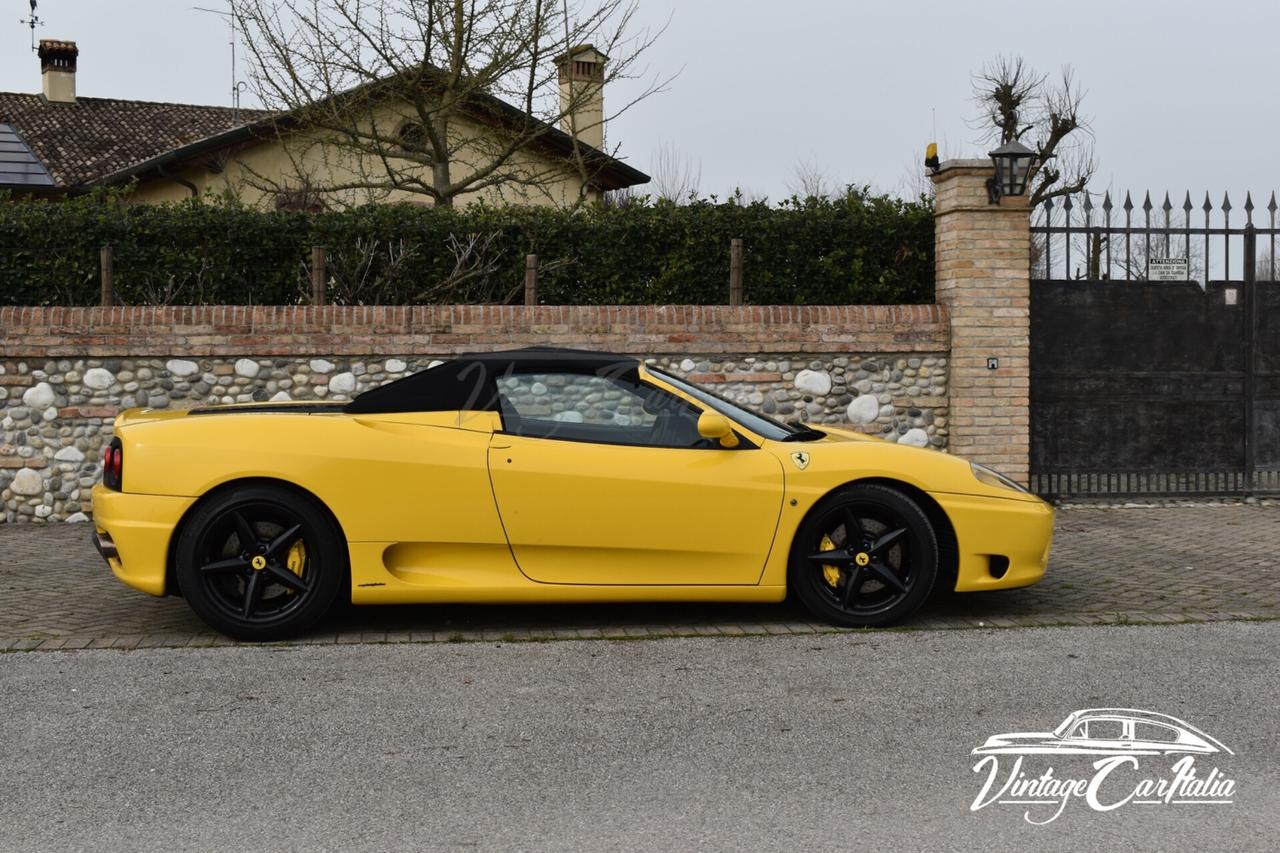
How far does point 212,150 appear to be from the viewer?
85.7 ft

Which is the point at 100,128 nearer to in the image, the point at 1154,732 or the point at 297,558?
the point at 297,558

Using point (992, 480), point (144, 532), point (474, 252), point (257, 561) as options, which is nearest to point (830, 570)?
point (992, 480)

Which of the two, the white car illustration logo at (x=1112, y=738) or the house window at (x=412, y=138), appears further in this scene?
the house window at (x=412, y=138)

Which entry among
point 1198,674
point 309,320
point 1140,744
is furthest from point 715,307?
point 1140,744

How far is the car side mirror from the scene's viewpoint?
6.38 metres

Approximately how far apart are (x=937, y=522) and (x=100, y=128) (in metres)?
29.8

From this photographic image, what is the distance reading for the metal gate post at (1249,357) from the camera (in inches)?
470

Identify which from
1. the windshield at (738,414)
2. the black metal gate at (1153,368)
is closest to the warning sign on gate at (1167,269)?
the black metal gate at (1153,368)

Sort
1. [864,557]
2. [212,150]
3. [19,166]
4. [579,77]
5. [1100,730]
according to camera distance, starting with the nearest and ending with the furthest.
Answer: [1100,730]
[864,557]
[579,77]
[212,150]
[19,166]

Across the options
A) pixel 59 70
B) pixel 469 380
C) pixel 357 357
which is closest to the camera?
pixel 469 380

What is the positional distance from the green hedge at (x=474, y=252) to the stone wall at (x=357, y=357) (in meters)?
0.63

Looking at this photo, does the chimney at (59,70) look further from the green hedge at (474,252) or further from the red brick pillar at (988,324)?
the red brick pillar at (988,324)

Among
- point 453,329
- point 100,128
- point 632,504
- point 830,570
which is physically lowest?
point 830,570

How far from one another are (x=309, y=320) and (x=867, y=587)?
5926 millimetres
